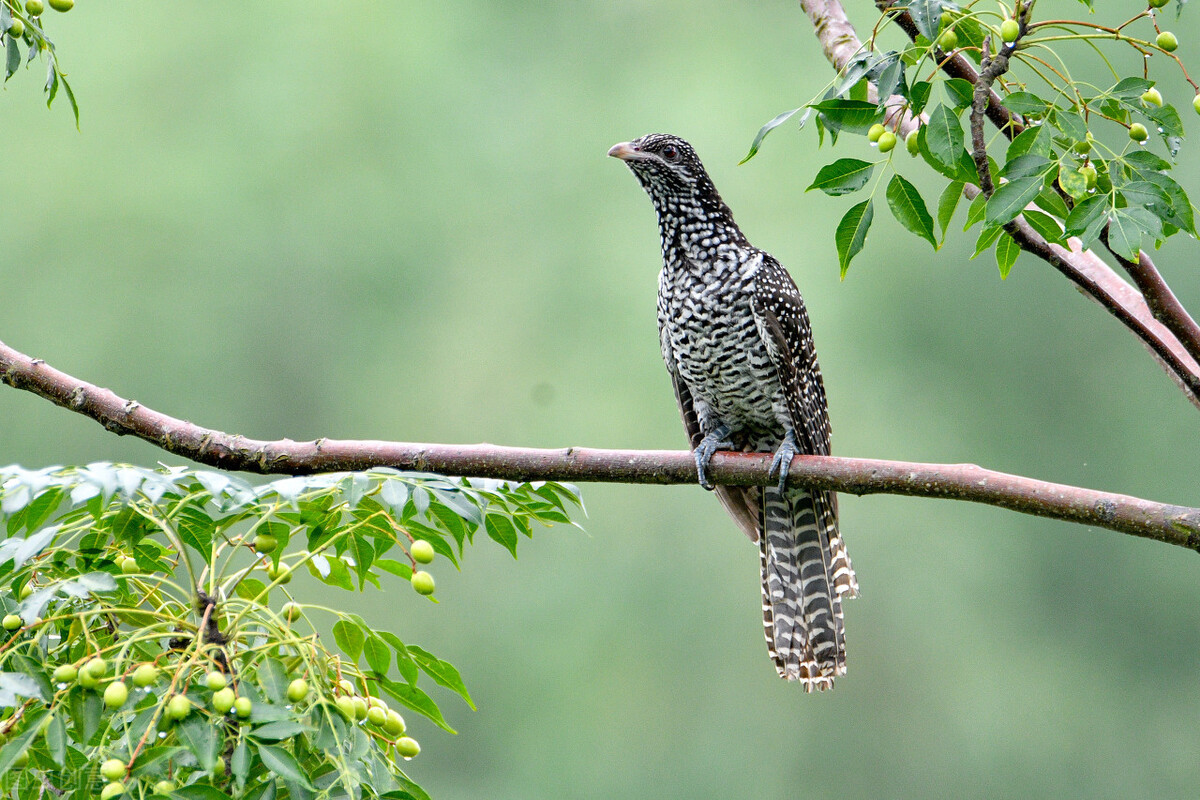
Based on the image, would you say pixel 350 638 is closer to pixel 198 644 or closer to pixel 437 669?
pixel 437 669

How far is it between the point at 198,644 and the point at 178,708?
0.51 ft

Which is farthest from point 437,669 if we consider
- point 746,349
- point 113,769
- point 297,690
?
point 746,349

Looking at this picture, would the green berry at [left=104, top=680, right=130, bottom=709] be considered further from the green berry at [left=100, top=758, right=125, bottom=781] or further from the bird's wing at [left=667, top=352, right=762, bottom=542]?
the bird's wing at [left=667, top=352, right=762, bottom=542]

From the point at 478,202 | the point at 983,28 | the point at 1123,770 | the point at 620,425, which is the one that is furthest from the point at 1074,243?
the point at 478,202

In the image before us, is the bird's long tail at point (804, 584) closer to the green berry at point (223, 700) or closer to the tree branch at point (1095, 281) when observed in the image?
the tree branch at point (1095, 281)

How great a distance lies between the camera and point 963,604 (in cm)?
1496

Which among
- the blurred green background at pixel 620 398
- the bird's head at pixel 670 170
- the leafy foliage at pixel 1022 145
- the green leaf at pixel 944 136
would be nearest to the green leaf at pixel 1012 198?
the leafy foliage at pixel 1022 145

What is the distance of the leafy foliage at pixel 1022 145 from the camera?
1946 millimetres

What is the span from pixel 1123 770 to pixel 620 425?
23.7 feet

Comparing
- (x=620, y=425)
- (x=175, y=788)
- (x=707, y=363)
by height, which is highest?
(x=620, y=425)

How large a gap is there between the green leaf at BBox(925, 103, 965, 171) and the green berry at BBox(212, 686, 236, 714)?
1324mm

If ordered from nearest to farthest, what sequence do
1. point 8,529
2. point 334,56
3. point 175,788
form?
point 175,788, point 8,529, point 334,56

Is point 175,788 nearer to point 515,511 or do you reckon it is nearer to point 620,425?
point 515,511

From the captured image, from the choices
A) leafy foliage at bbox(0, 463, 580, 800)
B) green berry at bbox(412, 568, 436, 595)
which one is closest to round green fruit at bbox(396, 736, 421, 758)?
leafy foliage at bbox(0, 463, 580, 800)
